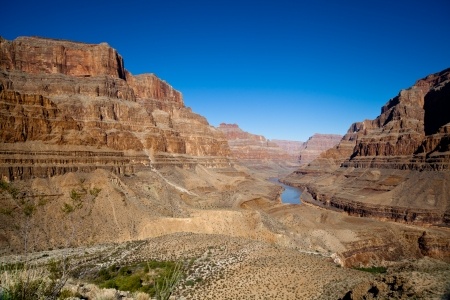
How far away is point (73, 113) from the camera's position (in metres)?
64.5

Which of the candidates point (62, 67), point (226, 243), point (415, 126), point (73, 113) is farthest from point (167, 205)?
point (415, 126)

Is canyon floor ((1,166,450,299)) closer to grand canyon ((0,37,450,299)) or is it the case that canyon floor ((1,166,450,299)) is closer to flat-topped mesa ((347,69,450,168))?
grand canyon ((0,37,450,299))

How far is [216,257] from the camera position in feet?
102

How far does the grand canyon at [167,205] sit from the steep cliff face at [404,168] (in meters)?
0.51

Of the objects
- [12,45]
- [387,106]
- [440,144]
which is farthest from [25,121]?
[387,106]

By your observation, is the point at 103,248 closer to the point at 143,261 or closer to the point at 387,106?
the point at 143,261

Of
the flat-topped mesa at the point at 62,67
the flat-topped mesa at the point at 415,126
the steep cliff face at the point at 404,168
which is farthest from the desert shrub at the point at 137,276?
the flat-topped mesa at the point at 415,126

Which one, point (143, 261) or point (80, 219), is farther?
point (80, 219)

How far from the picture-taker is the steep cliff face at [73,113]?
48000mm

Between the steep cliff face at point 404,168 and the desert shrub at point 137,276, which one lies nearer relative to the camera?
the desert shrub at point 137,276

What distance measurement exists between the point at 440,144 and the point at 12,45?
10576 centimetres

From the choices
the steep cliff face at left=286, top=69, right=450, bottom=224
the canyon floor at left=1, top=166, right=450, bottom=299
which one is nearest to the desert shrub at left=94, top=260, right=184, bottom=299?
the canyon floor at left=1, top=166, right=450, bottom=299

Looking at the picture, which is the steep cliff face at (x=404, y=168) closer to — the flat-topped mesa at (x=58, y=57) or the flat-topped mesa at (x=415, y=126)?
the flat-topped mesa at (x=415, y=126)

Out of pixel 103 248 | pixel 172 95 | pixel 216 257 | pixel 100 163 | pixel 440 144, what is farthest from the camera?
pixel 172 95
